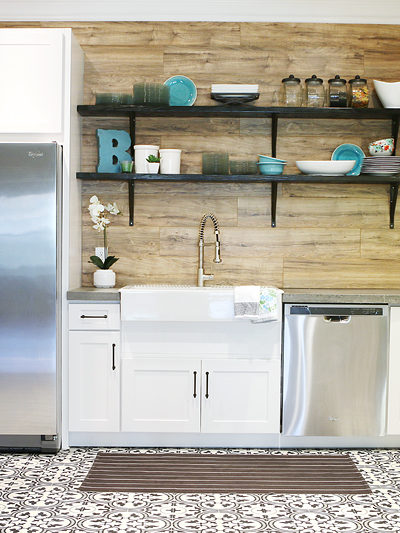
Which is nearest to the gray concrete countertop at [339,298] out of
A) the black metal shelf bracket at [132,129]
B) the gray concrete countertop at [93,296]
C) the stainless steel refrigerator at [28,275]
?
the gray concrete countertop at [93,296]

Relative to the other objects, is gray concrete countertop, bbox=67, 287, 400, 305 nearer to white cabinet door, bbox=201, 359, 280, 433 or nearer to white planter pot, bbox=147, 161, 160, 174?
white cabinet door, bbox=201, 359, 280, 433

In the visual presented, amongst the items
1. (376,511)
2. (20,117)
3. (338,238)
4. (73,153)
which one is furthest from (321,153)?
(376,511)

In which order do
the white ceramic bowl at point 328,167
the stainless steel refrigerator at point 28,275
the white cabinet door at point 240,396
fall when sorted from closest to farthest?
the stainless steel refrigerator at point 28,275 < the white cabinet door at point 240,396 < the white ceramic bowl at point 328,167

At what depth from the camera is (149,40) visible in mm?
4191

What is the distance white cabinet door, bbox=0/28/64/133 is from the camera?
369 centimetres

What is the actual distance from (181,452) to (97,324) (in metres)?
0.88

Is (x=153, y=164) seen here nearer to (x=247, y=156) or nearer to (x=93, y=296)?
(x=247, y=156)

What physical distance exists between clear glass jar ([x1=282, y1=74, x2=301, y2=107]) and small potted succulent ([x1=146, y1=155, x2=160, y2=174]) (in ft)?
2.88

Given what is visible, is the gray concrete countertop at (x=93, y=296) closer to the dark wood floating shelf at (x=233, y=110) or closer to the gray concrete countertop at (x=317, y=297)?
the gray concrete countertop at (x=317, y=297)

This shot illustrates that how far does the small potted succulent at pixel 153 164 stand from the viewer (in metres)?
3.96

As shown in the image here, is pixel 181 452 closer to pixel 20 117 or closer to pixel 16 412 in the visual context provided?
pixel 16 412

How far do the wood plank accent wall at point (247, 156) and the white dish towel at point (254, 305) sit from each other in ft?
2.11

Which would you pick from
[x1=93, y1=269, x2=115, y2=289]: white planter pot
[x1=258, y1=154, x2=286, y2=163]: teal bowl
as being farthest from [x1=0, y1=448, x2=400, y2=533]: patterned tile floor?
[x1=258, y1=154, x2=286, y2=163]: teal bowl

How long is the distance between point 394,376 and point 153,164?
6.27ft
